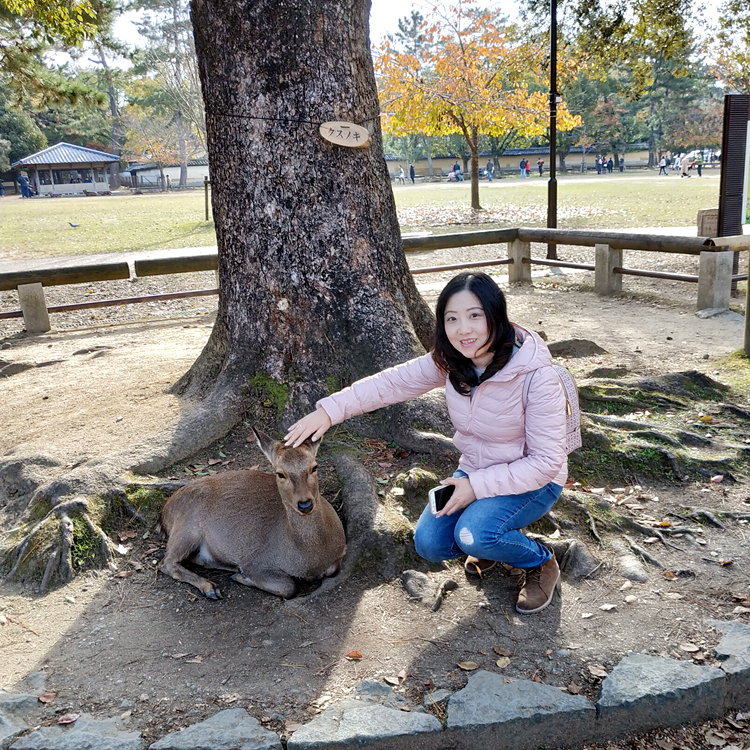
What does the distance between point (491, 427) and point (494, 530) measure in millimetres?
491

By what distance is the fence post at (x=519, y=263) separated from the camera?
13.4 metres

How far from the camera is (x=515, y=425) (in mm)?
3641

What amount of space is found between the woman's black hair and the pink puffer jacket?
0.05 m

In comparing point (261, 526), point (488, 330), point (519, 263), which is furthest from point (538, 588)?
point (519, 263)

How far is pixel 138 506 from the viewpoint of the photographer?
4.70 m

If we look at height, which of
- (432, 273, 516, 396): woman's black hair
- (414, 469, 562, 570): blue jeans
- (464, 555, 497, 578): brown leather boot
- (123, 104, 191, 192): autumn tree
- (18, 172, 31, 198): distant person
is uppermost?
(123, 104, 191, 192): autumn tree

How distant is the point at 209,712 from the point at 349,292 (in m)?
2.98

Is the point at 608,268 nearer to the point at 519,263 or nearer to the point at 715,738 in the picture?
the point at 519,263

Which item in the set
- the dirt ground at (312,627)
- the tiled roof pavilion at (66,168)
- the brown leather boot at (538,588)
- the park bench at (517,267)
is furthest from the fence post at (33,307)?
the tiled roof pavilion at (66,168)

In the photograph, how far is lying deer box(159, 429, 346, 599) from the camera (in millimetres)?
3932

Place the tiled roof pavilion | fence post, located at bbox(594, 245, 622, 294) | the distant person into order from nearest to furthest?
fence post, located at bbox(594, 245, 622, 294) < the distant person < the tiled roof pavilion

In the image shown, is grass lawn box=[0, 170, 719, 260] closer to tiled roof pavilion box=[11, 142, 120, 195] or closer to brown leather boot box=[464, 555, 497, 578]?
brown leather boot box=[464, 555, 497, 578]

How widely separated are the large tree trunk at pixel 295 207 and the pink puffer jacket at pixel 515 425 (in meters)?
1.43

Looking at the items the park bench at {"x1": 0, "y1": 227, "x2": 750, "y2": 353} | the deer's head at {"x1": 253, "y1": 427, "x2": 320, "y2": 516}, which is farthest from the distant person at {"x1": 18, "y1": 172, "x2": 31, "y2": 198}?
the deer's head at {"x1": 253, "y1": 427, "x2": 320, "y2": 516}
